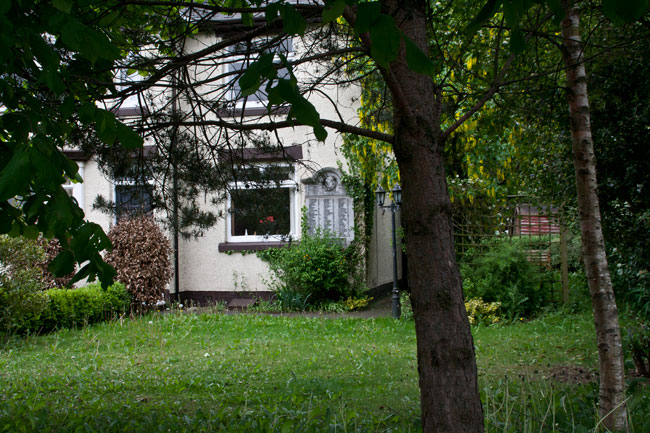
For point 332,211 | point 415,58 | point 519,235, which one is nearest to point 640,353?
point 415,58

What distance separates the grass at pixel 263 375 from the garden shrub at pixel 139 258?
775 mm

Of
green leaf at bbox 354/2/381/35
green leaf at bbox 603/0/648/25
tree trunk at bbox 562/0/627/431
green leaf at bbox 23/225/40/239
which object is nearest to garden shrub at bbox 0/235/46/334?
green leaf at bbox 23/225/40/239

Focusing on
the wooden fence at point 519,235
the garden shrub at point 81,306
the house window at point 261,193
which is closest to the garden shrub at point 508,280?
the wooden fence at point 519,235

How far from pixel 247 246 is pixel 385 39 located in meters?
Result: 11.1

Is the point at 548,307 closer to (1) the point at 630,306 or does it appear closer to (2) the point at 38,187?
(1) the point at 630,306

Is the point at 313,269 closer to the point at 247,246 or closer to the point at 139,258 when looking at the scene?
the point at 247,246

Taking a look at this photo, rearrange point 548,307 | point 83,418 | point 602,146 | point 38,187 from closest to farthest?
1. point 38,187
2. point 83,418
3. point 602,146
4. point 548,307

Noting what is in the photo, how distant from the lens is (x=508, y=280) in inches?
430

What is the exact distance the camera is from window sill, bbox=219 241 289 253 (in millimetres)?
12609

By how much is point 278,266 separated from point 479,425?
937 cm

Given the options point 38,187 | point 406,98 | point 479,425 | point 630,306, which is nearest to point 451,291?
point 479,425

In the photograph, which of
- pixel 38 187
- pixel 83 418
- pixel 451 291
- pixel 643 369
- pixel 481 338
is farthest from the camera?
pixel 481 338

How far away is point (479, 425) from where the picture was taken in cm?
302

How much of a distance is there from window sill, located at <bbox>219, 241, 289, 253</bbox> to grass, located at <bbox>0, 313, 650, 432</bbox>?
1.95m
